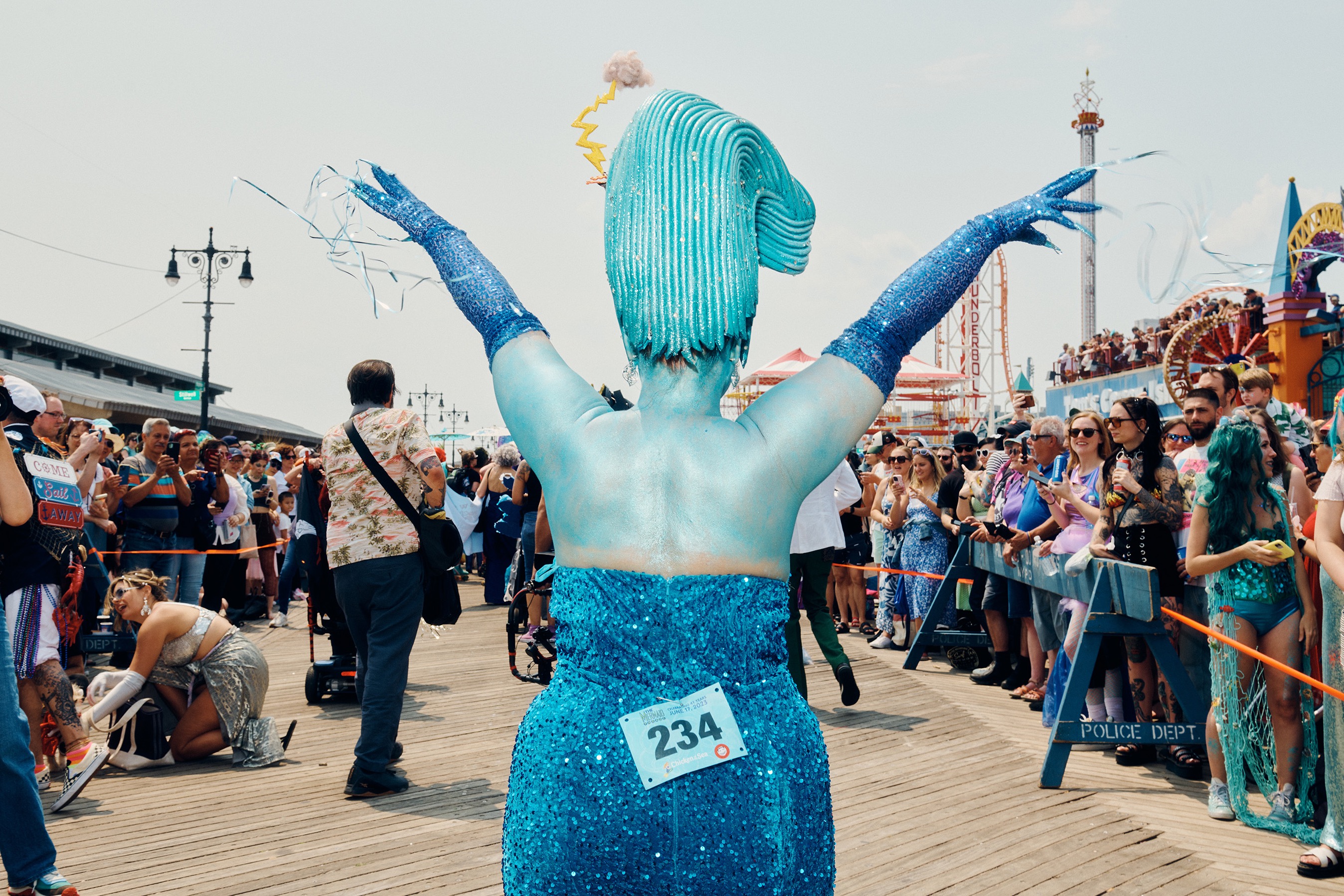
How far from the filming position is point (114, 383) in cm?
3862

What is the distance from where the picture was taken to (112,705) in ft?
17.6

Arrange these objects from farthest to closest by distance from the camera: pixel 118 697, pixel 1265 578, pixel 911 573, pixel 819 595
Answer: pixel 911 573 → pixel 819 595 → pixel 118 697 → pixel 1265 578

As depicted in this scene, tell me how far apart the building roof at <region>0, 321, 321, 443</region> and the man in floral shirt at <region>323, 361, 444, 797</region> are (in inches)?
663

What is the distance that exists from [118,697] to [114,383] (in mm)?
38223

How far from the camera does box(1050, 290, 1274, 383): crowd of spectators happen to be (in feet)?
53.6

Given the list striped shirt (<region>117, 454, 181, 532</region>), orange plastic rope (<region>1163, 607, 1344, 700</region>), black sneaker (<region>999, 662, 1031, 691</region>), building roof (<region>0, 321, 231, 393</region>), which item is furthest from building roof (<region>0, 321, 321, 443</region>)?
orange plastic rope (<region>1163, 607, 1344, 700</region>)

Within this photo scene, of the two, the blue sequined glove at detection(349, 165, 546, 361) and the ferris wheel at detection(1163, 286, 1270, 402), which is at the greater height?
the ferris wheel at detection(1163, 286, 1270, 402)

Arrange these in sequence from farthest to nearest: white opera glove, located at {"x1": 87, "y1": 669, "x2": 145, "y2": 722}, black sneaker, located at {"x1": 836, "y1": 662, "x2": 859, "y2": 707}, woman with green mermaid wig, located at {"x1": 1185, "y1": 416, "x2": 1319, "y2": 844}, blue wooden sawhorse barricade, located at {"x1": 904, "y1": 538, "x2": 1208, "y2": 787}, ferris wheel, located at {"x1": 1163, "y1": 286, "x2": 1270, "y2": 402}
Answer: ferris wheel, located at {"x1": 1163, "y1": 286, "x2": 1270, "y2": 402} → black sneaker, located at {"x1": 836, "y1": 662, "x2": 859, "y2": 707} → white opera glove, located at {"x1": 87, "y1": 669, "x2": 145, "y2": 722} → blue wooden sawhorse barricade, located at {"x1": 904, "y1": 538, "x2": 1208, "y2": 787} → woman with green mermaid wig, located at {"x1": 1185, "y1": 416, "x2": 1319, "y2": 844}

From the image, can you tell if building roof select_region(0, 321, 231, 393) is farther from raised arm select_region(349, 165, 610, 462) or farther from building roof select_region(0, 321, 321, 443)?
raised arm select_region(349, 165, 610, 462)

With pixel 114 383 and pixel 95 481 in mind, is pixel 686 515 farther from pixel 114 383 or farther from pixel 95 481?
pixel 114 383

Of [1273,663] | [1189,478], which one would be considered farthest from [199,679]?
[1189,478]

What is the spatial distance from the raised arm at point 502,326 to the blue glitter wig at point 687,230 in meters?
0.13

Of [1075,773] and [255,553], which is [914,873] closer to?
[1075,773]

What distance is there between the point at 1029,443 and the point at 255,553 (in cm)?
846
